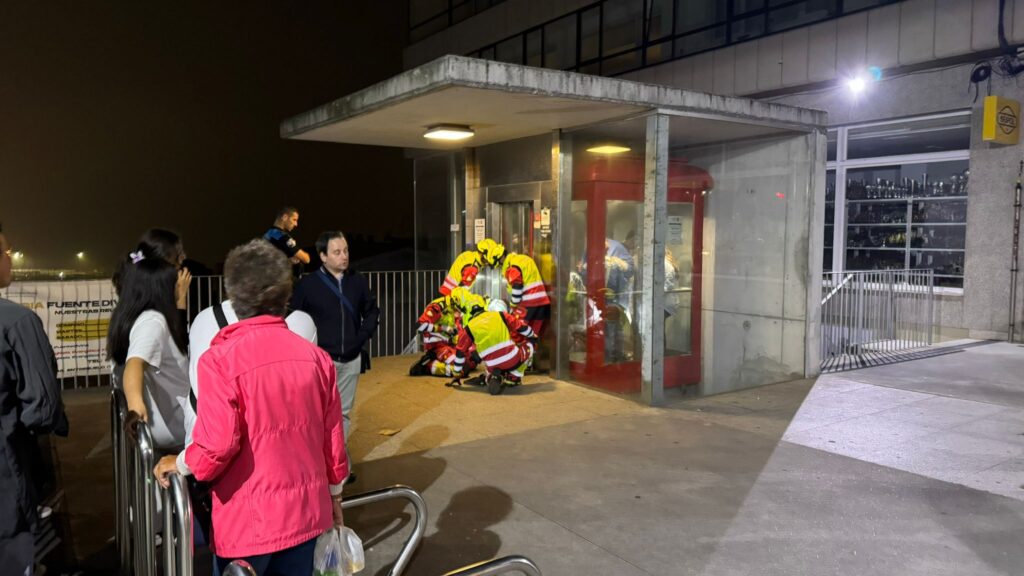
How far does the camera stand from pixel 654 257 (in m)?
7.15

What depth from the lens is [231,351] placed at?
2.19 meters

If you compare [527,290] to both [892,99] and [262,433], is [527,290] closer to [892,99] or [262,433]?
[262,433]

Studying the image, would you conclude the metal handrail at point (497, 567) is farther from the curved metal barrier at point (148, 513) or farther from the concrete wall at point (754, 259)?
the concrete wall at point (754, 259)

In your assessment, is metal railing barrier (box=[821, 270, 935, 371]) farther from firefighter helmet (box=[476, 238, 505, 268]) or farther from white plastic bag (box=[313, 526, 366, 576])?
white plastic bag (box=[313, 526, 366, 576])

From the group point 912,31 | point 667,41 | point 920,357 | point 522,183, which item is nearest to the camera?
point 522,183

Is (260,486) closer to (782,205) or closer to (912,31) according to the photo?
(782,205)

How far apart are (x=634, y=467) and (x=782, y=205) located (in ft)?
14.3

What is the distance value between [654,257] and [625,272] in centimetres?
64

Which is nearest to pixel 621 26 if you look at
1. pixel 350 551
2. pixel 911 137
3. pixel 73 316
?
pixel 911 137

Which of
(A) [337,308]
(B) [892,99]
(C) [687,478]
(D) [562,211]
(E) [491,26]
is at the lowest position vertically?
(C) [687,478]

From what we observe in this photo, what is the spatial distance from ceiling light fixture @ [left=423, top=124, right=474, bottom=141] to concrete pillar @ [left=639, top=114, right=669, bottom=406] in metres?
2.04

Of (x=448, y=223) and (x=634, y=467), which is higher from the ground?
(x=448, y=223)

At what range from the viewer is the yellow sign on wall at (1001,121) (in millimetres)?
10367

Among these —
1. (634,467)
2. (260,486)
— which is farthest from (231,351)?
(634,467)
